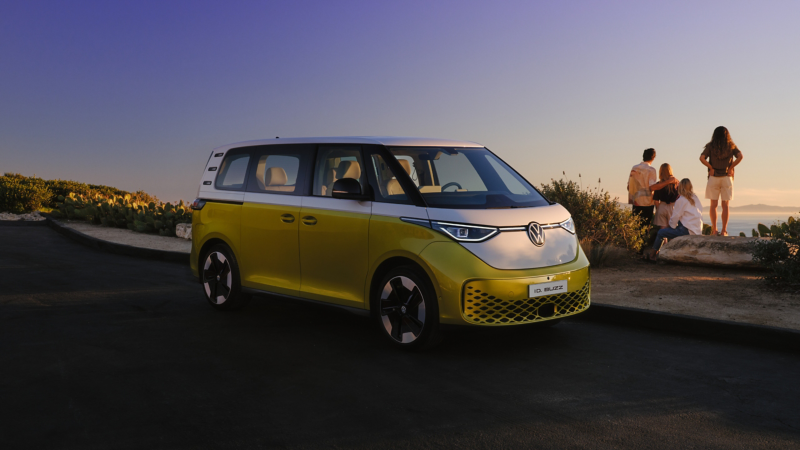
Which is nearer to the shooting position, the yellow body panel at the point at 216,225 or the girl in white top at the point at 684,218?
the yellow body panel at the point at 216,225

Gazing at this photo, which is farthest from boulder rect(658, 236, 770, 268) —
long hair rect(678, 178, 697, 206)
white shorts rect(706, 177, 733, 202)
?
white shorts rect(706, 177, 733, 202)

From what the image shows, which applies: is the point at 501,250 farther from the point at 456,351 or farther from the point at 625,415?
the point at 625,415

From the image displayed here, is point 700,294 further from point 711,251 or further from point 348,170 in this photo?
point 348,170

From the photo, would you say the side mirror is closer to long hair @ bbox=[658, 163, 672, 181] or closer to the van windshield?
the van windshield

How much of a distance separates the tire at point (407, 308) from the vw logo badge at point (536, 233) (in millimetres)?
975

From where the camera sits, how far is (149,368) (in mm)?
5578

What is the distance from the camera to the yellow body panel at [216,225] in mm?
7657

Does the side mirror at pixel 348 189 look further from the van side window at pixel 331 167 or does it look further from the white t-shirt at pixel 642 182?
the white t-shirt at pixel 642 182

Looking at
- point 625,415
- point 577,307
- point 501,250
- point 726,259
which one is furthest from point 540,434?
point 726,259

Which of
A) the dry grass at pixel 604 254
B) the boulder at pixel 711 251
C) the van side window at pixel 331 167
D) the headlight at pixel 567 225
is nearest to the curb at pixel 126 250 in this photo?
the van side window at pixel 331 167

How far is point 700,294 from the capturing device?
881 centimetres

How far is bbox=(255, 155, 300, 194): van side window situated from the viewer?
7188 mm

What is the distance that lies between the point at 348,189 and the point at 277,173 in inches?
57.0

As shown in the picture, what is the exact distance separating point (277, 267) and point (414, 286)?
185cm
